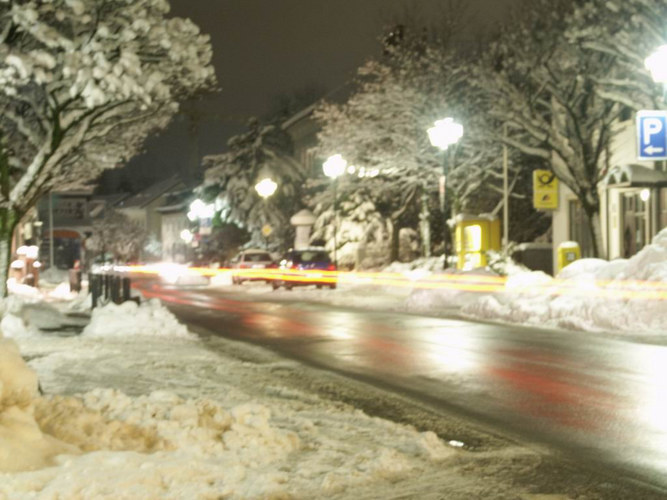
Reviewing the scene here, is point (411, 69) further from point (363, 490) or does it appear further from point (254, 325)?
point (363, 490)

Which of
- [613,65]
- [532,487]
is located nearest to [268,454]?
[532,487]

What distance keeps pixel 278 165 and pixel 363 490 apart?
60.0 metres

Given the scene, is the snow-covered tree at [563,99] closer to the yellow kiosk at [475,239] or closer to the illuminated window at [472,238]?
the yellow kiosk at [475,239]

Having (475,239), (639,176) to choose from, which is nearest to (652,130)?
(639,176)

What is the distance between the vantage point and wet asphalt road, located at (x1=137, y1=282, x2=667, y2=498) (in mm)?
9375

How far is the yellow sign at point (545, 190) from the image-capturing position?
3900 centimetres

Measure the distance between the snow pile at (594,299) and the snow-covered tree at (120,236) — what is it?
7976 centimetres

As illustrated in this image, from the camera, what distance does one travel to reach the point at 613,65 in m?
33.3

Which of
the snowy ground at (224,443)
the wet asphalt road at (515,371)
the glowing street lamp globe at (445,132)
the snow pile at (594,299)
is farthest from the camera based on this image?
the glowing street lamp globe at (445,132)

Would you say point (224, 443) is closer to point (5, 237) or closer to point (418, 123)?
point (5, 237)

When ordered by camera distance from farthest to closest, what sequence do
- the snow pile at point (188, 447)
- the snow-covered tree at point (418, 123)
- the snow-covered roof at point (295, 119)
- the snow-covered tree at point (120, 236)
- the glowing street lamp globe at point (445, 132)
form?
the snow-covered tree at point (120, 236) → the snow-covered roof at point (295, 119) → the snow-covered tree at point (418, 123) → the glowing street lamp globe at point (445, 132) → the snow pile at point (188, 447)

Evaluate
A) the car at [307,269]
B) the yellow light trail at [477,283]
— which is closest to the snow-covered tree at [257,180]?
the yellow light trail at [477,283]

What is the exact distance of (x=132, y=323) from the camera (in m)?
18.9

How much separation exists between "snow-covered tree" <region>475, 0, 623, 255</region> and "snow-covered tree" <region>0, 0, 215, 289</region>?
474 inches
